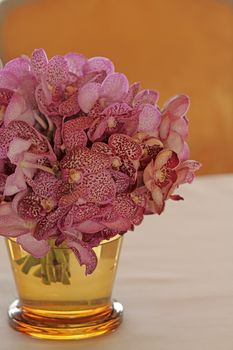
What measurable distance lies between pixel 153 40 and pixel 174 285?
1.15m

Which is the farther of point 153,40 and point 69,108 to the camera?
point 153,40

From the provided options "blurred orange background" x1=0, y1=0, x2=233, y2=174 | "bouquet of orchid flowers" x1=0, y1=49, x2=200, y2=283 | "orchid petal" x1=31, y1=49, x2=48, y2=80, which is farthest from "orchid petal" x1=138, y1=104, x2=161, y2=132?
"blurred orange background" x1=0, y1=0, x2=233, y2=174

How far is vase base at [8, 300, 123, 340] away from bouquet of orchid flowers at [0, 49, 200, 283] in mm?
94

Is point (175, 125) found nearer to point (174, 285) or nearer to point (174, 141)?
point (174, 141)

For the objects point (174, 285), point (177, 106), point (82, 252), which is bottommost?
point (174, 285)

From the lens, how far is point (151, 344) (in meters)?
0.98

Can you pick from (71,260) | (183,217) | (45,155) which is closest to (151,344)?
(71,260)

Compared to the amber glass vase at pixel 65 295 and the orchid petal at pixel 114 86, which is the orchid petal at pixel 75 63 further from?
the amber glass vase at pixel 65 295

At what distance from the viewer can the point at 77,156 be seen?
2.87 feet

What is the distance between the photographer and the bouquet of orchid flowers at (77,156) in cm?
88

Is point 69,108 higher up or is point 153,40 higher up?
point 69,108

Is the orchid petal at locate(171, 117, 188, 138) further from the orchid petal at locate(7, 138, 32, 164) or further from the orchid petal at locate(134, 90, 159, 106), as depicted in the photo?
the orchid petal at locate(7, 138, 32, 164)

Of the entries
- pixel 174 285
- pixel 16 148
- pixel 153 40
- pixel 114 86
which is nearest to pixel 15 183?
pixel 16 148

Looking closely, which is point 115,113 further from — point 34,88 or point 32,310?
point 32,310
